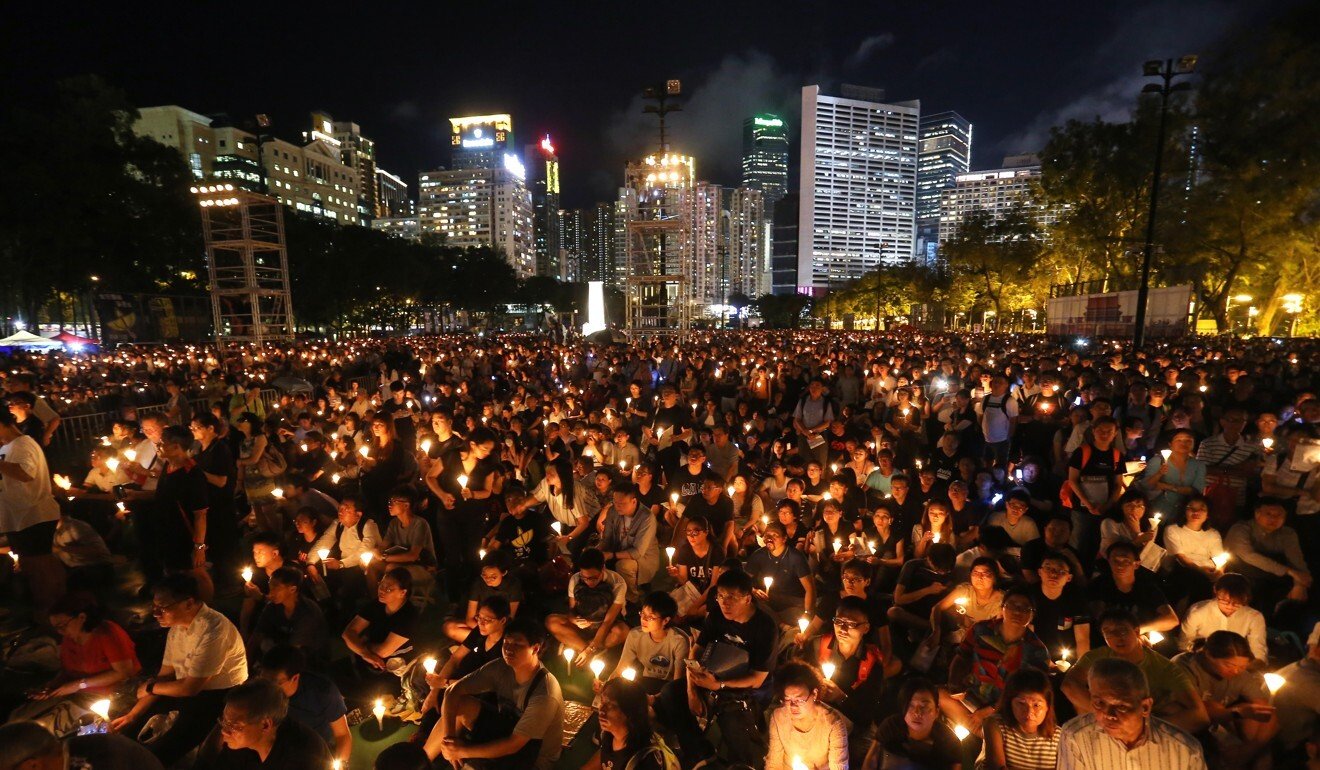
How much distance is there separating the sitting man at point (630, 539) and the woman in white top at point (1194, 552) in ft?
13.4

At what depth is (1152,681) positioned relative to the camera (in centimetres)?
347

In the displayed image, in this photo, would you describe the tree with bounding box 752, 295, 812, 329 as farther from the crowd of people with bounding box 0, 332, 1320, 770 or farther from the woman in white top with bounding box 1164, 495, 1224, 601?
the woman in white top with bounding box 1164, 495, 1224, 601

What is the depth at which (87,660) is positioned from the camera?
12.4ft

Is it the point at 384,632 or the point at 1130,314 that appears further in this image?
the point at 1130,314

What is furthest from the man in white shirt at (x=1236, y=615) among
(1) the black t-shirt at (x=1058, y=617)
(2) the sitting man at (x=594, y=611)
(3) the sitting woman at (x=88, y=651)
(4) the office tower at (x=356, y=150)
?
(4) the office tower at (x=356, y=150)

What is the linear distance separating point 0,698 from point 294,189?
400ft

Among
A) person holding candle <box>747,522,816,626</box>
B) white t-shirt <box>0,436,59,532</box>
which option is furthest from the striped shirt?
white t-shirt <box>0,436,59,532</box>

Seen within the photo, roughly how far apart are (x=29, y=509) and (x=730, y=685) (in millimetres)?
5762

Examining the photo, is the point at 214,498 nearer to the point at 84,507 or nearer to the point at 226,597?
the point at 226,597

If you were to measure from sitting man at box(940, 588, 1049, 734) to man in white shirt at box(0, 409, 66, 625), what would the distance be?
21.8 feet

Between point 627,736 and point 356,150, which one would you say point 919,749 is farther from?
point 356,150

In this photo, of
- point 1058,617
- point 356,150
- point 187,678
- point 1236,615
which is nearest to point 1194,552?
point 1236,615

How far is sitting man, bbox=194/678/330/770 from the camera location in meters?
2.75

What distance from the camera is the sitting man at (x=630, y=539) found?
558 cm
